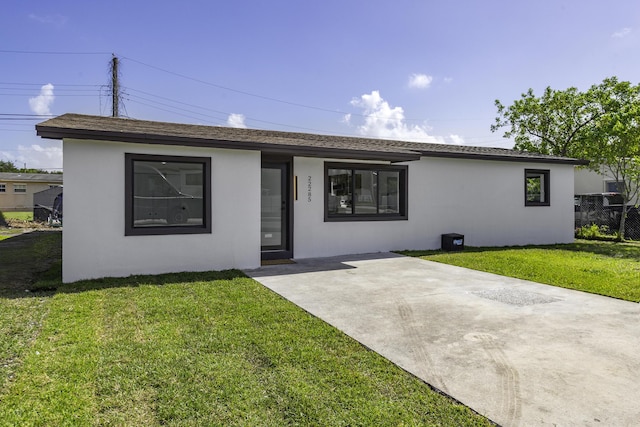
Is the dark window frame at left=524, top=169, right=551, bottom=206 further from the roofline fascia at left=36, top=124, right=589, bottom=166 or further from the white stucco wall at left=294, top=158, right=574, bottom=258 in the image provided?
the roofline fascia at left=36, top=124, right=589, bottom=166

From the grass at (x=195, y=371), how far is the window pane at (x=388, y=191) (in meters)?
5.66

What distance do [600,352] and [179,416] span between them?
354cm

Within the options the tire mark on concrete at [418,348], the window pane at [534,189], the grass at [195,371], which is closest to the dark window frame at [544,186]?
the window pane at [534,189]

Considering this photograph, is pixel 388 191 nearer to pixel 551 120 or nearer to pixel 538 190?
pixel 538 190

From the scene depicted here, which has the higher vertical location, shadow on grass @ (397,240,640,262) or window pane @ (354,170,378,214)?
window pane @ (354,170,378,214)

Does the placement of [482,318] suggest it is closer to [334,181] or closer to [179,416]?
[179,416]

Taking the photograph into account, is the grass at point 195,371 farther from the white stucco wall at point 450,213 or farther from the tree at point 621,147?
the tree at point 621,147

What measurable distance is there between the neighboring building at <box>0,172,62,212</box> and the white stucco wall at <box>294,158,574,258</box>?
33787 millimetres

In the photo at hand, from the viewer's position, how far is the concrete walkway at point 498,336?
267 cm

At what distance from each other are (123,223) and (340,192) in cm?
486

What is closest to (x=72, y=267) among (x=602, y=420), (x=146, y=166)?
(x=146, y=166)

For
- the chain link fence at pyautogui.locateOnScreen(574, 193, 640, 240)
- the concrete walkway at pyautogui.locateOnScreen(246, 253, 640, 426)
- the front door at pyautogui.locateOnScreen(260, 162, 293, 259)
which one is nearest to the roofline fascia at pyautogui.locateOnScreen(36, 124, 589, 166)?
the front door at pyautogui.locateOnScreen(260, 162, 293, 259)

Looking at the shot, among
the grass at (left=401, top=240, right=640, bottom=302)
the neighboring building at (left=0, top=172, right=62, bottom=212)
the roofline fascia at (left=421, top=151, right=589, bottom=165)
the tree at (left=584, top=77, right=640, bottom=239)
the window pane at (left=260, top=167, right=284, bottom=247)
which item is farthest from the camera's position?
the neighboring building at (left=0, top=172, right=62, bottom=212)

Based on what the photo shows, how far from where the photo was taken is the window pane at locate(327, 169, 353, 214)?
31.2 ft
